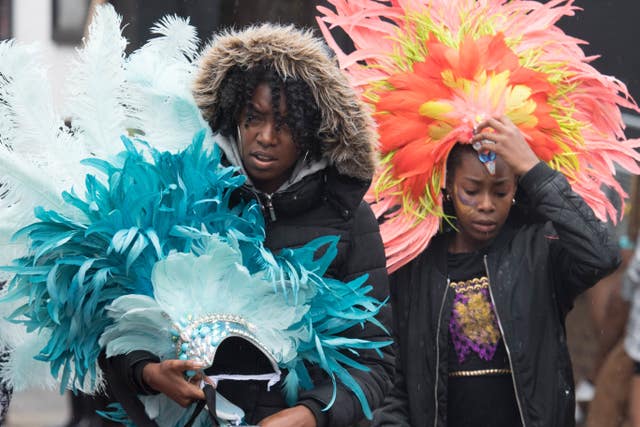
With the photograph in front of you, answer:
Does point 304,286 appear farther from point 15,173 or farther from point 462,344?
point 462,344

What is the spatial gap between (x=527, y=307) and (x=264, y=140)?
4.06ft

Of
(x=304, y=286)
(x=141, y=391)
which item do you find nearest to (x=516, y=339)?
(x=304, y=286)

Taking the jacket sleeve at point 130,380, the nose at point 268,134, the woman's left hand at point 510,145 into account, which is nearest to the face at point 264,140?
the nose at point 268,134

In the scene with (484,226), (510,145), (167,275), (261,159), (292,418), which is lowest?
(484,226)

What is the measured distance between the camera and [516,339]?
3.96 meters

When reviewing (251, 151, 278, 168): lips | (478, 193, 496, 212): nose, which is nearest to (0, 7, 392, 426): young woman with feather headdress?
(251, 151, 278, 168): lips

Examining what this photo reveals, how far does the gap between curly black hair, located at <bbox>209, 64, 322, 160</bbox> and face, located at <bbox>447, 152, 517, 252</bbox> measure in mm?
910

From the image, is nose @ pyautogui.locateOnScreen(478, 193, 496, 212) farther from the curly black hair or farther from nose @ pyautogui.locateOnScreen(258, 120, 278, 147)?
nose @ pyautogui.locateOnScreen(258, 120, 278, 147)

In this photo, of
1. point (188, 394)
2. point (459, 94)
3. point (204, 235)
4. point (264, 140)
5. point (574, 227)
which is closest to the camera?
point (188, 394)

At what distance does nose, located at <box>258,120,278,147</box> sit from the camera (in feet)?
10.6

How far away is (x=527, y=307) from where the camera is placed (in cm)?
402

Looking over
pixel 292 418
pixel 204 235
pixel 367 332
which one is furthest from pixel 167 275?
pixel 367 332

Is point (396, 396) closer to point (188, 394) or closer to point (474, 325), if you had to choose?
point (474, 325)

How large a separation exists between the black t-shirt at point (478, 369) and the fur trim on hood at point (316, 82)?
35.2 inches
